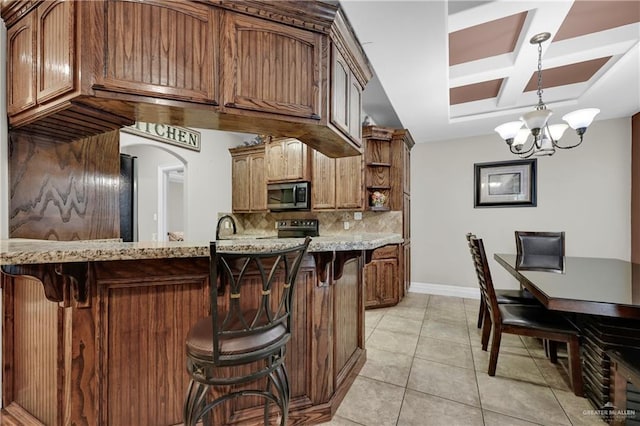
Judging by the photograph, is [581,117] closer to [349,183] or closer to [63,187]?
[349,183]

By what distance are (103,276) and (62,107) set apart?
0.90 meters

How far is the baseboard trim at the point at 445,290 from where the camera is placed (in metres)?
4.20

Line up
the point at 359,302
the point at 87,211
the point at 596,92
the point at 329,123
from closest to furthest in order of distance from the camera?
the point at 329,123 → the point at 87,211 → the point at 359,302 → the point at 596,92

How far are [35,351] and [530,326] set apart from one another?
3016 millimetres

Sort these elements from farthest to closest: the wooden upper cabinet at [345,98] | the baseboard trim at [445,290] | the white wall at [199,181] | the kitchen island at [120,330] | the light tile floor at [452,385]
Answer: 1. the white wall at [199,181]
2. the baseboard trim at [445,290]
3. the wooden upper cabinet at [345,98]
4. the light tile floor at [452,385]
5. the kitchen island at [120,330]

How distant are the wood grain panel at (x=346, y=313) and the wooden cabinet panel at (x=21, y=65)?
2.09 meters

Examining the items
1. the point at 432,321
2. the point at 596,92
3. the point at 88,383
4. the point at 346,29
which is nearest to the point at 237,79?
the point at 346,29

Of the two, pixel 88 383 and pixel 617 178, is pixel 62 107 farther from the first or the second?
pixel 617 178

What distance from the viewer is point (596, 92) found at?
2842 millimetres

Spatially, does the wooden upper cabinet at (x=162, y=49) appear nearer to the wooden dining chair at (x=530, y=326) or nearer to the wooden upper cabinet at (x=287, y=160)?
the wooden dining chair at (x=530, y=326)

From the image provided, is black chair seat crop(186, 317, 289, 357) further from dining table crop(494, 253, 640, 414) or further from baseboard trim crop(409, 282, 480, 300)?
baseboard trim crop(409, 282, 480, 300)

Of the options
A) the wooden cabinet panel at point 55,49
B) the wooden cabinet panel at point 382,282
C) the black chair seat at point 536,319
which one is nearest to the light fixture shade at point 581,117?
the black chair seat at point 536,319

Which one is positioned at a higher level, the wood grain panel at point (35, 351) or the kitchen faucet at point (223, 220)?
the kitchen faucet at point (223, 220)

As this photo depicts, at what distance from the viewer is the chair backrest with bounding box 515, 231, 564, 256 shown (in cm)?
312
